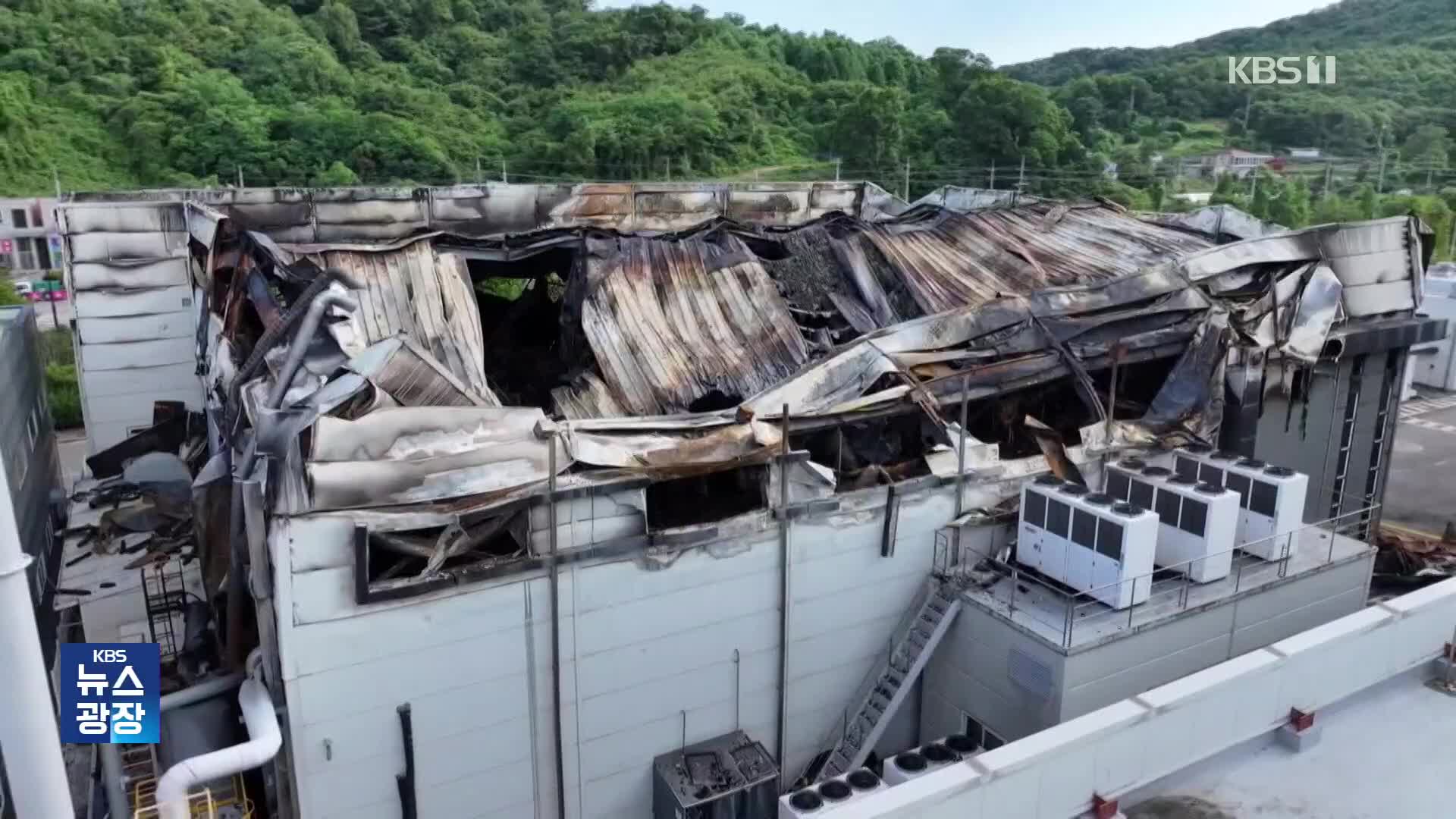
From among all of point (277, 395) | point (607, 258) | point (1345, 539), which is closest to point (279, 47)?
point (607, 258)

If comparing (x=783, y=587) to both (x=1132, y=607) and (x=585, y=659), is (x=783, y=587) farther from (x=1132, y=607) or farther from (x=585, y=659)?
(x=1132, y=607)

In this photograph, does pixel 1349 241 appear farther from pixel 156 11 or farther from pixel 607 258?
pixel 156 11

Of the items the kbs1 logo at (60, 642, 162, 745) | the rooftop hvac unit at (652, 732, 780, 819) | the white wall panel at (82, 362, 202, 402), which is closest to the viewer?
the kbs1 logo at (60, 642, 162, 745)

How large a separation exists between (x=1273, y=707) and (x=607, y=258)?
1322 centimetres

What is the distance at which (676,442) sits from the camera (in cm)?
1383

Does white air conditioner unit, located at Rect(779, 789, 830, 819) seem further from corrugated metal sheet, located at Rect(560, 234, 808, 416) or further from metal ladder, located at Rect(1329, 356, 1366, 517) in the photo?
metal ladder, located at Rect(1329, 356, 1366, 517)

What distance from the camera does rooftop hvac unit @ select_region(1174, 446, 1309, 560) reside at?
52.3 ft

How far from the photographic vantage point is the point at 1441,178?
80.2 metres

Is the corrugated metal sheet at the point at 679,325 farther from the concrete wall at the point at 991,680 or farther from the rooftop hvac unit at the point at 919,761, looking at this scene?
the rooftop hvac unit at the point at 919,761

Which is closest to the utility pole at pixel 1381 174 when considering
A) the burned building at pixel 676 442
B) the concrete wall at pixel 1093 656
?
the burned building at pixel 676 442

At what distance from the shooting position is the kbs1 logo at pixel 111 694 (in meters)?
6.19

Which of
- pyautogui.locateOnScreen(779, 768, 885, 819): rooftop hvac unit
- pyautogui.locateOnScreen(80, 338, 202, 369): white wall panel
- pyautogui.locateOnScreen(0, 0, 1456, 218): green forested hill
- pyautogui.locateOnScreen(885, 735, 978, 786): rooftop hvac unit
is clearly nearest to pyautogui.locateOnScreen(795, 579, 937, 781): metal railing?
pyautogui.locateOnScreen(885, 735, 978, 786): rooftop hvac unit

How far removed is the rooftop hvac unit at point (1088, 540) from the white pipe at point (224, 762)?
435 inches

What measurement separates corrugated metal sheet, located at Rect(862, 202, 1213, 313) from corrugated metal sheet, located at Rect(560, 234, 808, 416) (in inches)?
124
